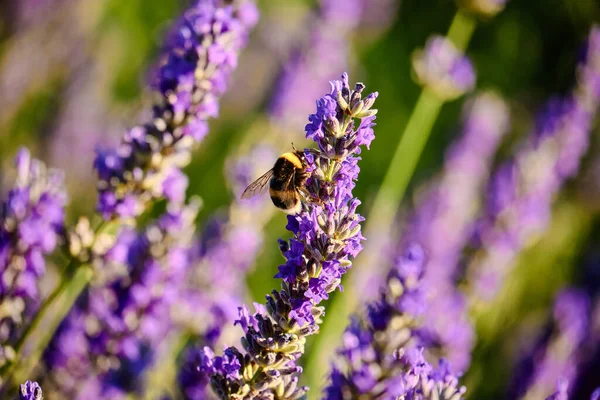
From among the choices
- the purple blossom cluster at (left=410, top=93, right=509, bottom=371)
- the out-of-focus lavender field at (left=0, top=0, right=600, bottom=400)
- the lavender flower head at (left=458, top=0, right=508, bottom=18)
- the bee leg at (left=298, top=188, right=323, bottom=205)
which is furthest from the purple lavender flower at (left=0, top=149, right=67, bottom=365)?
the lavender flower head at (left=458, top=0, right=508, bottom=18)

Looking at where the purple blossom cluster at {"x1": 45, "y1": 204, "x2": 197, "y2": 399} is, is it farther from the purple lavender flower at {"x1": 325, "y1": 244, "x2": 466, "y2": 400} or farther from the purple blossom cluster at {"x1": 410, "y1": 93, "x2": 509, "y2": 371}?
the purple blossom cluster at {"x1": 410, "y1": 93, "x2": 509, "y2": 371}

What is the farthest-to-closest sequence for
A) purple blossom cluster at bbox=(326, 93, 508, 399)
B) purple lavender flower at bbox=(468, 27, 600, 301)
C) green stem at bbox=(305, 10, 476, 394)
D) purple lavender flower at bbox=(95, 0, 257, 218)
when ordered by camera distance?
1. purple lavender flower at bbox=(468, 27, 600, 301)
2. green stem at bbox=(305, 10, 476, 394)
3. purple lavender flower at bbox=(95, 0, 257, 218)
4. purple blossom cluster at bbox=(326, 93, 508, 399)

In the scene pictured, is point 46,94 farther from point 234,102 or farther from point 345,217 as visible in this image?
point 345,217

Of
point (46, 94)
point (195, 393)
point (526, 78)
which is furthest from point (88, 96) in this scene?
point (526, 78)

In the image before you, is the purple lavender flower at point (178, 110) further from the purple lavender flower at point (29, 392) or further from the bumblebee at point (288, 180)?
the purple lavender flower at point (29, 392)

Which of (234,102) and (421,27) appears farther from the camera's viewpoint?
(421,27)

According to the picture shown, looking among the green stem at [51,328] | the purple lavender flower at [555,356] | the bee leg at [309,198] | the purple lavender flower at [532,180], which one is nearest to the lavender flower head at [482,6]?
the purple lavender flower at [532,180]

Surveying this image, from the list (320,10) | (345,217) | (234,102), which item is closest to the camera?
(345,217)

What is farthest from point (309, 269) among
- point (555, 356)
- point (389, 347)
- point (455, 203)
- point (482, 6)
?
point (455, 203)
